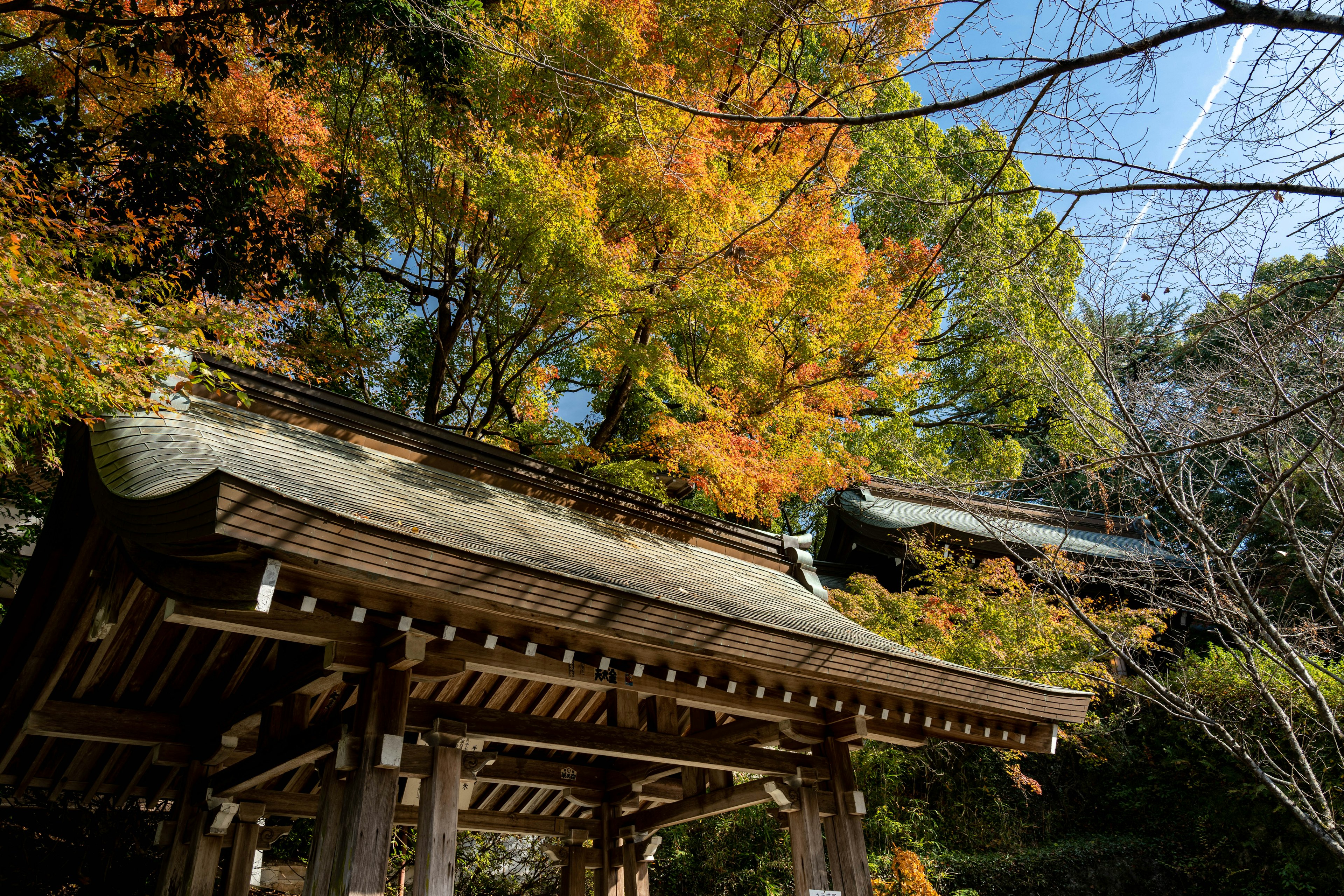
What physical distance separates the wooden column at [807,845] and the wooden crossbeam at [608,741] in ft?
0.62

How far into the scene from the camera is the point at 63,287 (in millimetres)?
4465

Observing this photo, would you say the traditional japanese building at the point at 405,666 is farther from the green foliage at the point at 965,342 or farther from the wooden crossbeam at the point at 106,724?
the green foliage at the point at 965,342

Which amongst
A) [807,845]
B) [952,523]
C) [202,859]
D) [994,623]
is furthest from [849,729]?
[952,523]

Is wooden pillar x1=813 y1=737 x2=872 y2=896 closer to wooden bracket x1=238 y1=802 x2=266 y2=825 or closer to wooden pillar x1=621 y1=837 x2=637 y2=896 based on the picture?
wooden pillar x1=621 y1=837 x2=637 y2=896

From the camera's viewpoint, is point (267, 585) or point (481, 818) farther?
point (481, 818)

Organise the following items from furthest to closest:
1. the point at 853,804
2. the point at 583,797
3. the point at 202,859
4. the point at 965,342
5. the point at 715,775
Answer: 1. the point at 965,342
2. the point at 583,797
3. the point at 715,775
4. the point at 853,804
5. the point at 202,859

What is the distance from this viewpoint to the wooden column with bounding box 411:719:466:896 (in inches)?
145

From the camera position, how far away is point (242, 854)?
17.9 feet

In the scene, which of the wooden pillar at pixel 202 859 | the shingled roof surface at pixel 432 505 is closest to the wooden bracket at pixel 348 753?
the shingled roof surface at pixel 432 505

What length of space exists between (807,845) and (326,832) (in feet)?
9.65

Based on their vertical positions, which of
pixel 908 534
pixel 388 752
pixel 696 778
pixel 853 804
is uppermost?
pixel 908 534

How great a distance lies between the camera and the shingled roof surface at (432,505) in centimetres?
362

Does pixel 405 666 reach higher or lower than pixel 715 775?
higher

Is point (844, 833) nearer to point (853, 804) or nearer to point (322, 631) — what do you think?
point (853, 804)
